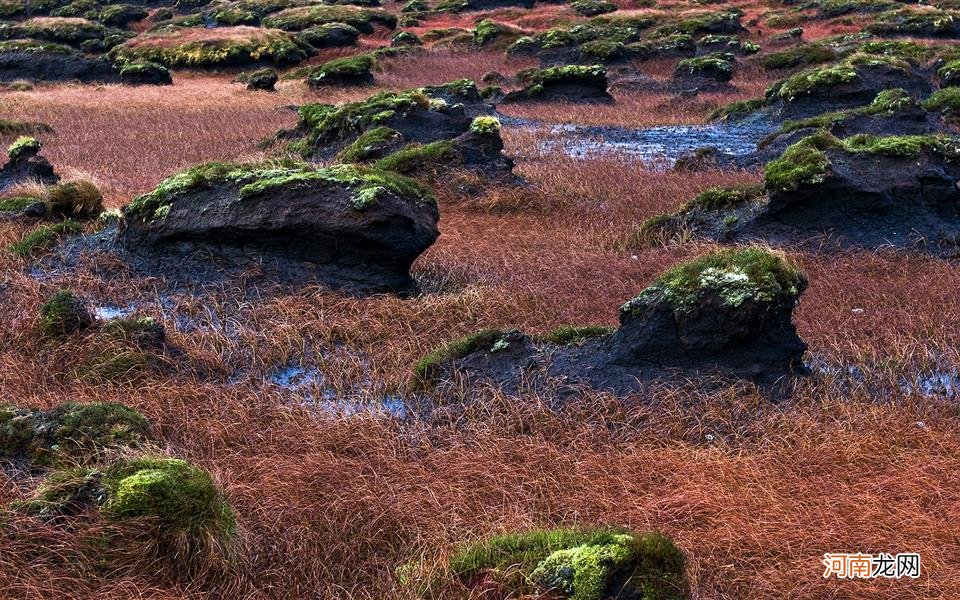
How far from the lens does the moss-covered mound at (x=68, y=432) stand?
20.5ft

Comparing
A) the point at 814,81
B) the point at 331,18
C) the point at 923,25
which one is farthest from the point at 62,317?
the point at 331,18

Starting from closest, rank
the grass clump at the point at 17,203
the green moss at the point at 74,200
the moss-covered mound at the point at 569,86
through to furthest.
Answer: the grass clump at the point at 17,203 < the green moss at the point at 74,200 < the moss-covered mound at the point at 569,86

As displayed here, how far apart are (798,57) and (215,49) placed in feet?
91.9

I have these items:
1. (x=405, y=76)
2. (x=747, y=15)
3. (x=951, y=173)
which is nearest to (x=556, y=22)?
(x=747, y=15)

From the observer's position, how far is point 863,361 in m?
8.17

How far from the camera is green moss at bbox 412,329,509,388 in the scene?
8.05 m

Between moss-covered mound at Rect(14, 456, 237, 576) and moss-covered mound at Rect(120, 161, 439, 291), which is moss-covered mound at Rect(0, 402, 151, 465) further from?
moss-covered mound at Rect(120, 161, 439, 291)

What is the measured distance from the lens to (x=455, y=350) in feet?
27.1

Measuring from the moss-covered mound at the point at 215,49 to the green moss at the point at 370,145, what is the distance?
1077 inches

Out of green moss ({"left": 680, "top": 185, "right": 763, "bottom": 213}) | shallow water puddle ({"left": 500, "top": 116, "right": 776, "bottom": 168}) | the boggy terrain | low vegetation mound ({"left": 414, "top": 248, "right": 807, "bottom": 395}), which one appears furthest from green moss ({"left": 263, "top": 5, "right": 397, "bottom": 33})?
low vegetation mound ({"left": 414, "top": 248, "right": 807, "bottom": 395})

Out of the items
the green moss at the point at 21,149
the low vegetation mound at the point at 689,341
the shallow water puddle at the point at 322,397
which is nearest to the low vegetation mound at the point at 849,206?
the low vegetation mound at the point at 689,341

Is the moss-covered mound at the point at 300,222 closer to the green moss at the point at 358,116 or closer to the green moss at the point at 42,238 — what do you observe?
the green moss at the point at 42,238

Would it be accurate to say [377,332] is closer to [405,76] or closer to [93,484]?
[93,484]

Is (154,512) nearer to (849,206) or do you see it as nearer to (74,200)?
(74,200)
